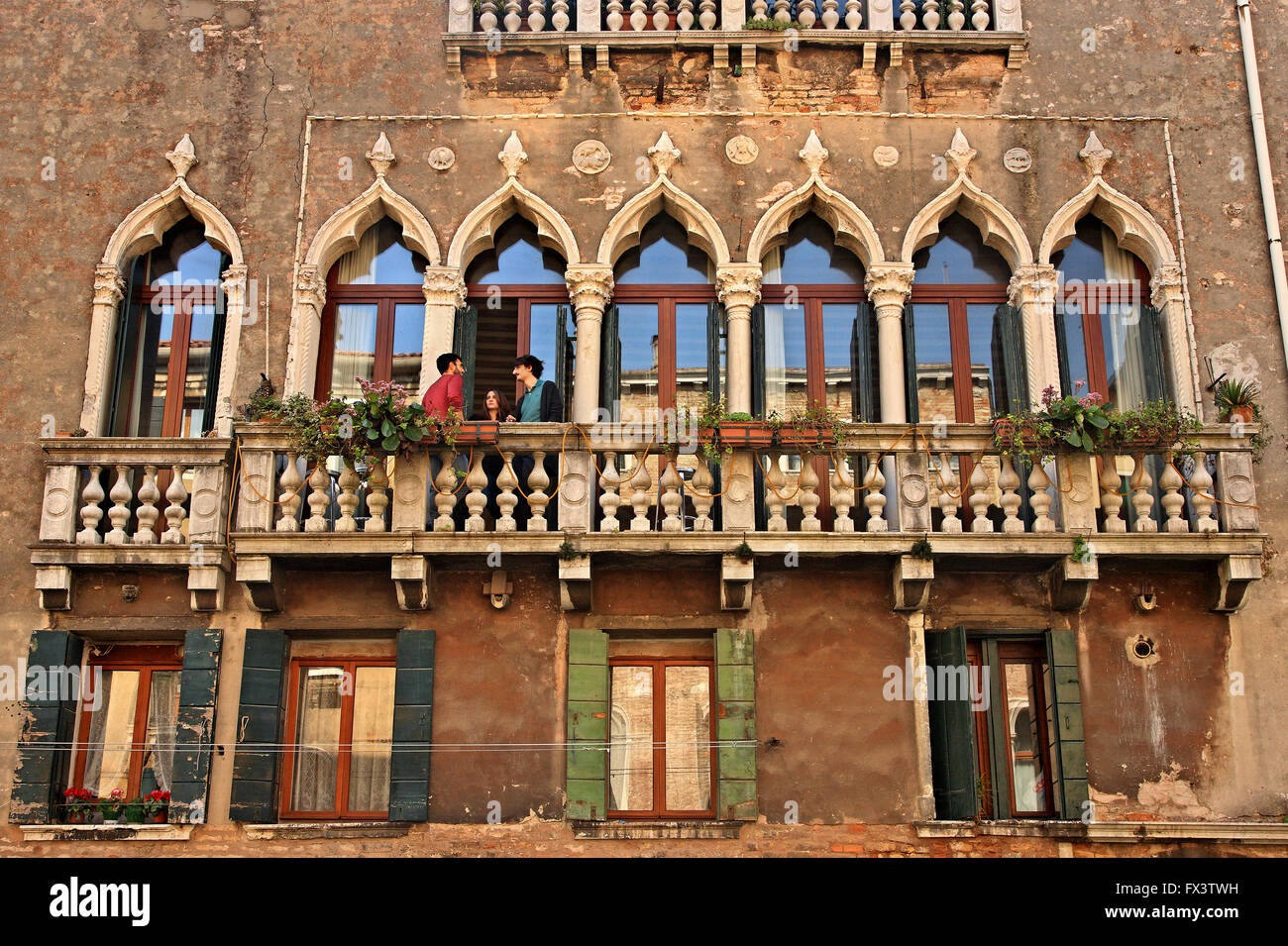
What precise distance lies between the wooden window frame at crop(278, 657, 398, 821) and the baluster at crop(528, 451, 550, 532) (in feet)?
5.34

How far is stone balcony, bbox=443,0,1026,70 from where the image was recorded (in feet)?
46.6

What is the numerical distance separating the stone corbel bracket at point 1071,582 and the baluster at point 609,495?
11.5ft

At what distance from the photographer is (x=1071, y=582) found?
40.0ft

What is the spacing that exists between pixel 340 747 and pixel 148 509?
2.48 meters

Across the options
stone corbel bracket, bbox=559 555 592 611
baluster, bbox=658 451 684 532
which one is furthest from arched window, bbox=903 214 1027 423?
stone corbel bracket, bbox=559 555 592 611

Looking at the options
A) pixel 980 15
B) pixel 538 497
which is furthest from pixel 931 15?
pixel 538 497

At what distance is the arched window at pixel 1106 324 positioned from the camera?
13.6 meters

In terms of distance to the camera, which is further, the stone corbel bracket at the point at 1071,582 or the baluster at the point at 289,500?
the baluster at the point at 289,500

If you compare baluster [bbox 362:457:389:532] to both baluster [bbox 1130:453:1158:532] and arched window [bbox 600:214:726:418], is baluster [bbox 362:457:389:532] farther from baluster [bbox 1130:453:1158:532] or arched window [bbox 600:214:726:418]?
baluster [bbox 1130:453:1158:532]

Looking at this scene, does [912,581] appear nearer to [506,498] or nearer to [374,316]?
[506,498]

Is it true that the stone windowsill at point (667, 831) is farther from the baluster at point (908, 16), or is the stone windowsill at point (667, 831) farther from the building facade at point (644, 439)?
the baluster at point (908, 16)

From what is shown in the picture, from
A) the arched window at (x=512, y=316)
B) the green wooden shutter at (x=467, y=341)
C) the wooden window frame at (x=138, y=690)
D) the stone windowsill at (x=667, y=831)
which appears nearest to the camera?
the stone windowsill at (x=667, y=831)

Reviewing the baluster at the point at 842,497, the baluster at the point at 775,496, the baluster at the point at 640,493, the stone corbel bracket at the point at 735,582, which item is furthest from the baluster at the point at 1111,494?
the baluster at the point at 640,493

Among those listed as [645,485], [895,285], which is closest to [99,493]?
[645,485]
